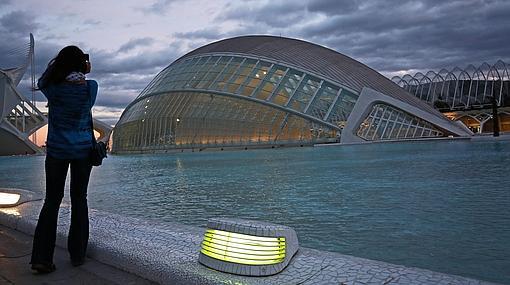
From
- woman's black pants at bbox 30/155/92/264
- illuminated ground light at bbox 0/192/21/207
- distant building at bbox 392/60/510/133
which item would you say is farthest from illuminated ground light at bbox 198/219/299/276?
distant building at bbox 392/60/510/133

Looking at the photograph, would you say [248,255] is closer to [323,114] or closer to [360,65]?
[323,114]

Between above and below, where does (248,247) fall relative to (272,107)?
below

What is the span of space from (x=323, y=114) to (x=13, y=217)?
29.3 m

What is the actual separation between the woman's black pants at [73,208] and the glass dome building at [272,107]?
29124mm

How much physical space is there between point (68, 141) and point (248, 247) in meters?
1.60

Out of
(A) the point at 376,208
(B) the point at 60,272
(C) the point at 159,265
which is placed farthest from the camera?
(A) the point at 376,208

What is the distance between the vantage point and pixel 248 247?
2.41m

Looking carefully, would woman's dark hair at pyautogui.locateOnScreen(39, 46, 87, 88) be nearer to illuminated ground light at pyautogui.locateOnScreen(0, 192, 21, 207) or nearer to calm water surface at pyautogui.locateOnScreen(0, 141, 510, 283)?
illuminated ground light at pyautogui.locateOnScreen(0, 192, 21, 207)

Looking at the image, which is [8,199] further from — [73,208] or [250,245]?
[250,245]

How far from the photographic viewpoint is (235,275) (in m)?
2.44

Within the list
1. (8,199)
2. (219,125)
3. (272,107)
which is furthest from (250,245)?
(219,125)

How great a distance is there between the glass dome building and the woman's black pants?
2912cm

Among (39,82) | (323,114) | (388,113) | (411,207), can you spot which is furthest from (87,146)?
(388,113)

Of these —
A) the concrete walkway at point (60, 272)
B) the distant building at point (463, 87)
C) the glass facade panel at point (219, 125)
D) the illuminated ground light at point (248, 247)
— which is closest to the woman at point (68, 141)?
the concrete walkway at point (60, 272)
